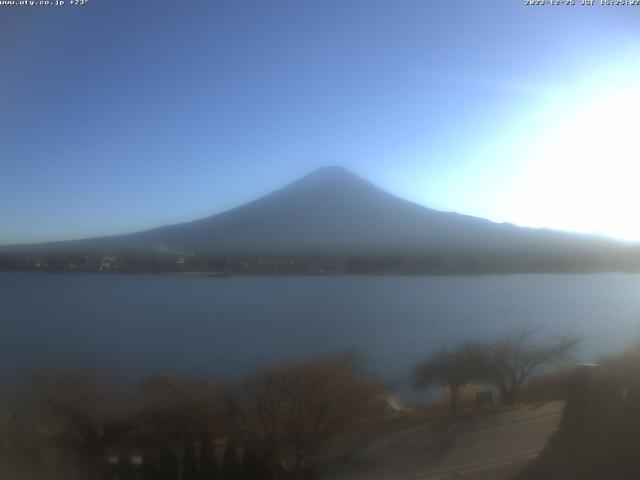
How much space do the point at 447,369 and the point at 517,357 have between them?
1.42 ft

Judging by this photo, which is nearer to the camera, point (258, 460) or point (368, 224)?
point (258, 460)

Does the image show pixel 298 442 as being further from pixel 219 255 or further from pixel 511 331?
pixel 511 331

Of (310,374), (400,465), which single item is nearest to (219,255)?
(310,374)

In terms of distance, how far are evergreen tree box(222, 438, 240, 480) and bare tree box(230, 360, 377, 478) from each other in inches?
2.8

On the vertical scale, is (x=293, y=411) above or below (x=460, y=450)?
above

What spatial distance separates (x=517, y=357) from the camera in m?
2.98

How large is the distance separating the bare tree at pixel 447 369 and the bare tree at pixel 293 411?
1.17 feet

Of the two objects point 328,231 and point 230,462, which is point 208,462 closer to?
point 230,462

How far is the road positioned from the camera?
2707mm

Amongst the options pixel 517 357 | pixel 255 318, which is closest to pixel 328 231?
pixel 255 318

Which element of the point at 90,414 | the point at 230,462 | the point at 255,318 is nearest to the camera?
the point at 230,462

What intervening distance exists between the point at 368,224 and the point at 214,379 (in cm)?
119

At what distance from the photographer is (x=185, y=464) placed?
2.65 metres

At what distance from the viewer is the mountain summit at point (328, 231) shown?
2971 mm
